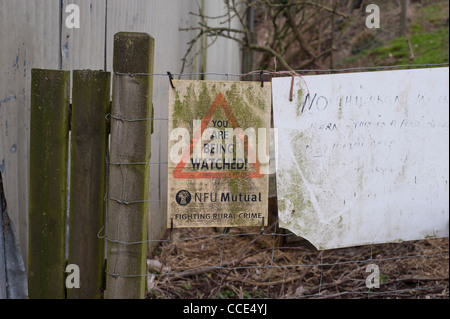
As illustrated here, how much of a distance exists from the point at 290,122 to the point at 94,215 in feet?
3.81

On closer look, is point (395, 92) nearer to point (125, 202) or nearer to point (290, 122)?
point (290, 122)

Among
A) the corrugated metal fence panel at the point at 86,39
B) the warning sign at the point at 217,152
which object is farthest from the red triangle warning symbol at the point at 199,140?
the corrugated metal fence panel at the point at 86,39

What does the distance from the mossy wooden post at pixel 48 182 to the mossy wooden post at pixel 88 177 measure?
0.04m

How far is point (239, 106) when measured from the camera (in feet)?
8.40

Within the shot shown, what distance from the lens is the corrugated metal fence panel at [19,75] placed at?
2.56 m

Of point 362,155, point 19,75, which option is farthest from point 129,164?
point 362,155

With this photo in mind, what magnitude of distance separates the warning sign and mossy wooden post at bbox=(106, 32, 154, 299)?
0.57ft

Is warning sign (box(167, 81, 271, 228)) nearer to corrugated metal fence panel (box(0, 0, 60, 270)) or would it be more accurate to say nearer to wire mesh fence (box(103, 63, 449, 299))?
corrugated metal fence panel (box(0, 0, 60, 270))

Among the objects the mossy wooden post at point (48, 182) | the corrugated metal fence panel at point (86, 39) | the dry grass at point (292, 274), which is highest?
the corrugated metal fence panel at point (86, 39)

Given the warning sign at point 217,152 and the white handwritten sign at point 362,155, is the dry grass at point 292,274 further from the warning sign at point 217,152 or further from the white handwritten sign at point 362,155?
the warning sign at point 217,152
